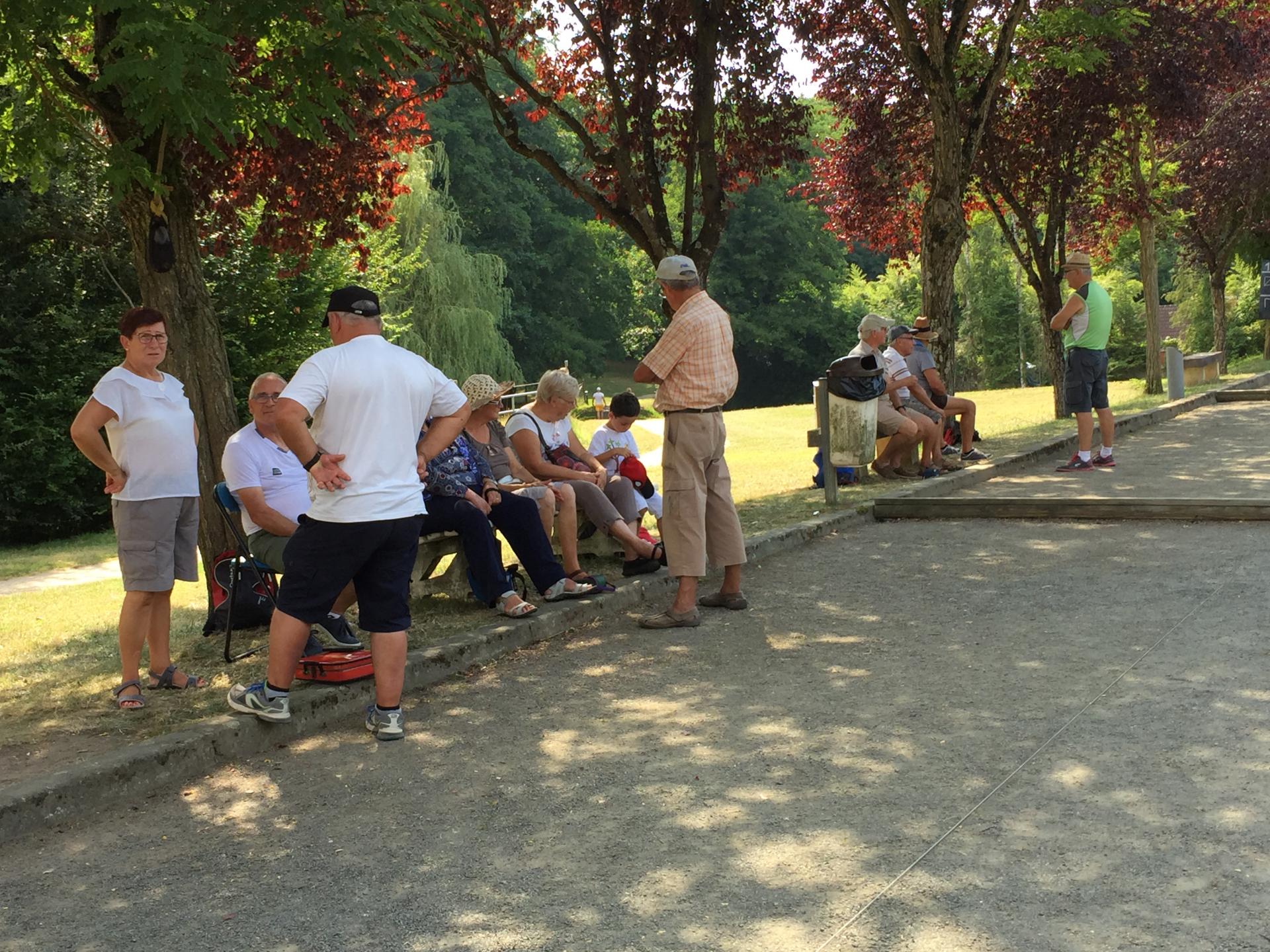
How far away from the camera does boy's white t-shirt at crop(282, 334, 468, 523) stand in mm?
5543

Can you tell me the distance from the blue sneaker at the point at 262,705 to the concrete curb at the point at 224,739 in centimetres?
5

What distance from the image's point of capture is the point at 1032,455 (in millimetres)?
14461

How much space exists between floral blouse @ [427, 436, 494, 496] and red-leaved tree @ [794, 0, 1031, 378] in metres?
8.40

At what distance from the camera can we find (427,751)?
5.61 meters

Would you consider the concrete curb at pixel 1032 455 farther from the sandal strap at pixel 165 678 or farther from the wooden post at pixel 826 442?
the sandal strap at pixel 165 678

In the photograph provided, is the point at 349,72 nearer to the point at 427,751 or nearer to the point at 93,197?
the point at 427,751

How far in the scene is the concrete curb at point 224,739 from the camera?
16.3 ft

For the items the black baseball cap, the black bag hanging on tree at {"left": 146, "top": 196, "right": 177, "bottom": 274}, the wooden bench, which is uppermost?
the black bag hanging on tree at {"left": 146, "top": 196, "right": 177, "bottom": 274}

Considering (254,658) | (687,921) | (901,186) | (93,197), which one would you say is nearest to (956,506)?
(254,658)

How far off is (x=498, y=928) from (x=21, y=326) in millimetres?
16670

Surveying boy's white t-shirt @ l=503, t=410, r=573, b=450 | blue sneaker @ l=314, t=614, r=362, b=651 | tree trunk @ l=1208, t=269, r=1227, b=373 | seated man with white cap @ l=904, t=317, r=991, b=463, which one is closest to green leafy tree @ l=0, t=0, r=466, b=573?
boy's white t-shirt @ l=503, t=410, r=573, b=450

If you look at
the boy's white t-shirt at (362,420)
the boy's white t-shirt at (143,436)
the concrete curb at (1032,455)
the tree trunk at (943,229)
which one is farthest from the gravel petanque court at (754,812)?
the tree trunk at (943,229)

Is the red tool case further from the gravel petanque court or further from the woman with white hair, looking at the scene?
the woman with white hair

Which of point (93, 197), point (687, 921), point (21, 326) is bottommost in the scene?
point (687, 921)
